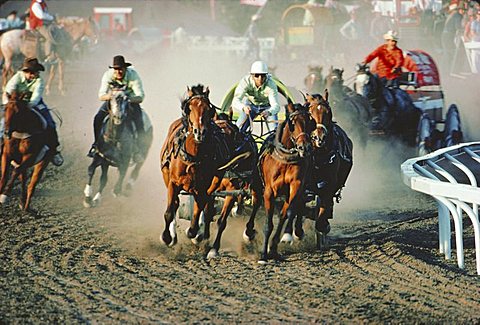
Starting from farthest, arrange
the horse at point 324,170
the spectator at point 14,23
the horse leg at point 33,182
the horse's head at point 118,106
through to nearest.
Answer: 1. the spectator at point 14,23
2. the horse's head at point 118,106
3. the horse leg at point 33,182
4. the horse at point 324,170

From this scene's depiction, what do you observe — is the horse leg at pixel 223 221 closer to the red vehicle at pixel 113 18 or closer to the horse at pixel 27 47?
the horse at pixel 27 47

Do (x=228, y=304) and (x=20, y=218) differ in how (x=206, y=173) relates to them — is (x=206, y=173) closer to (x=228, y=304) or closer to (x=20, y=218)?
(x=228, y=304)

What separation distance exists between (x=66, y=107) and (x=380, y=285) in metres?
16.0

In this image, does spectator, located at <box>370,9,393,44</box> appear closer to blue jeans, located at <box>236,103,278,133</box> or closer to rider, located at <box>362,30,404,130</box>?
rider, located at <box>362,30,404,130</box>

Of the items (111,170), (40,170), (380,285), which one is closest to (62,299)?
(380,285)

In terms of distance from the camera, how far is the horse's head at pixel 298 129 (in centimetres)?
905

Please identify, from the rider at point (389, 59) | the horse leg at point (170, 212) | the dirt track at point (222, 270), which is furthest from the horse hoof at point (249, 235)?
the rider at point (389, 59)

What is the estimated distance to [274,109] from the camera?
10680mm

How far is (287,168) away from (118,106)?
13.5 ft

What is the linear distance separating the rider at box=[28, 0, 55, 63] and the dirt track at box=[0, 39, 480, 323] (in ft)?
35.8

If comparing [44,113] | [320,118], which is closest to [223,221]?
[320,118]

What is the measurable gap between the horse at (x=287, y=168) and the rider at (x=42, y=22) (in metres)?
16.4

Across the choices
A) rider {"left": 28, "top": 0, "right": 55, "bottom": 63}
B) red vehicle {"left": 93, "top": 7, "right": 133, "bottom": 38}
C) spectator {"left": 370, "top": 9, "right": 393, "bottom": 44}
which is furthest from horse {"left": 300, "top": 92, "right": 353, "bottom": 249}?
red vehicle {"left": 93, "top": 7, "right": 133, "bottom": 38}

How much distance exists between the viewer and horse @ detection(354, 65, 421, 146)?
53.8 feet
